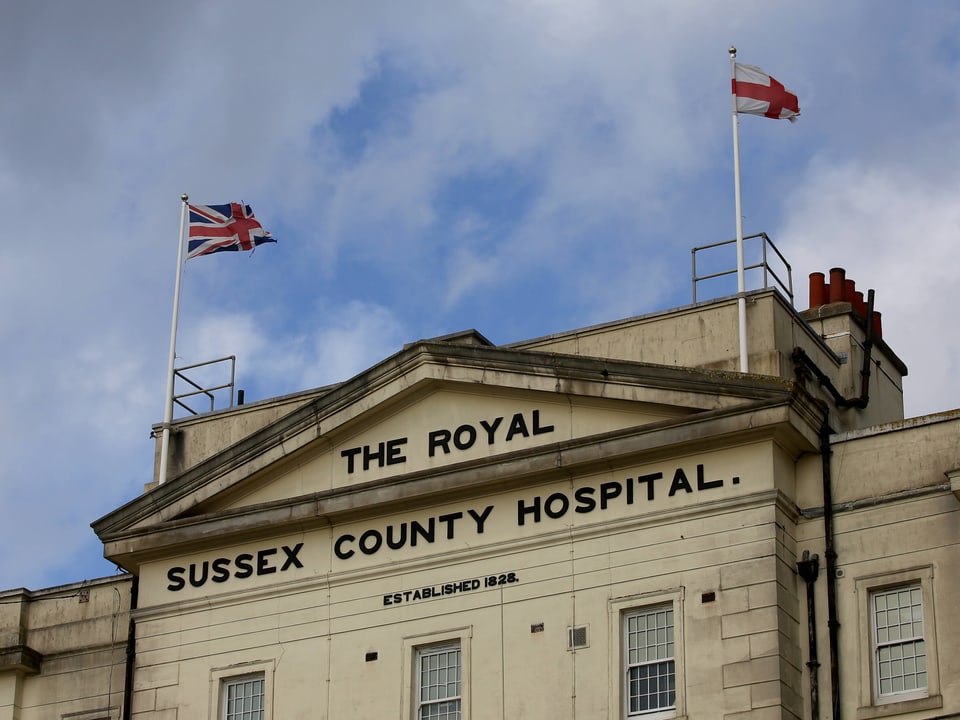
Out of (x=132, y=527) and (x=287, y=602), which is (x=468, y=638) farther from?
(x=132, y=527)

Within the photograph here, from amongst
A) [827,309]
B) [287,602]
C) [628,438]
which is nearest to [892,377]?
[827,309]

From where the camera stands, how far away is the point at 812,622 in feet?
104

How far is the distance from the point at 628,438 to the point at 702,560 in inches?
90.5

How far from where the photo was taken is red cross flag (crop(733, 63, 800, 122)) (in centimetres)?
3691

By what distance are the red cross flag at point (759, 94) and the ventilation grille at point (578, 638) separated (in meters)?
10.00

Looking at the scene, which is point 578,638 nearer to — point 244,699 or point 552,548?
point 552,548

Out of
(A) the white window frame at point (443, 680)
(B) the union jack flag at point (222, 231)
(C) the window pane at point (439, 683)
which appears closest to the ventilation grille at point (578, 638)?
(A) the white window frame at point (443, 680)

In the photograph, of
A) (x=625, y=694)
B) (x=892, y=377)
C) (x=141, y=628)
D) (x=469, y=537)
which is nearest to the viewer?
(x=625, y=694)

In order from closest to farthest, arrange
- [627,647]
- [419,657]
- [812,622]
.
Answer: [812,622] < [627,647] < [419,657]

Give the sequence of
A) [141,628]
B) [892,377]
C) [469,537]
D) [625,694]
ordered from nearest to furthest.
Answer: [625,694] → [469,537] → [141,628] → [892,377]

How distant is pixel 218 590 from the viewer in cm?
3594

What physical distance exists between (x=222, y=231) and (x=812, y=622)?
15.1 m

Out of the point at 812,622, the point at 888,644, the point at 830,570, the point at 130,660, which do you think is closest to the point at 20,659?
the point at 130,660

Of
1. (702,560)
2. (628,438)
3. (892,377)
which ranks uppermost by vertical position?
(892,377)
